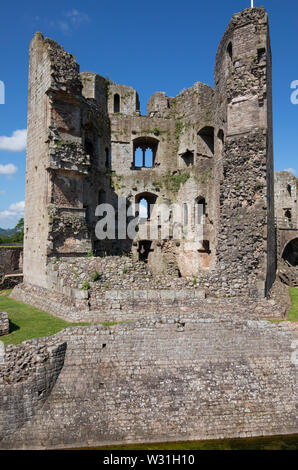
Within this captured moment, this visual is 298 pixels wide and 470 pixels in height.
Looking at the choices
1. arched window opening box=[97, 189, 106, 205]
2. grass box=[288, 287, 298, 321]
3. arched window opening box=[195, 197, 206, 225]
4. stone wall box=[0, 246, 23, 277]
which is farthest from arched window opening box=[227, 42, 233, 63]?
stone wall box=[0, 246, 23, 277]

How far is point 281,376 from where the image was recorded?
28.7 feet

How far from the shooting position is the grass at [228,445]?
712cm

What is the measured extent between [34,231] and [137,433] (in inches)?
397

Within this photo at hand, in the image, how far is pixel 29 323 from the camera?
1022 cm

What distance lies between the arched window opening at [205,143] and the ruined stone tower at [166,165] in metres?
0.07

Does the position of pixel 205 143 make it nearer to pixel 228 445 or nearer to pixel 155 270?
pixel 155 270

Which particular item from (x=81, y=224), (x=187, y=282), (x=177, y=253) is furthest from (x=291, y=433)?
(x=177, y=253)

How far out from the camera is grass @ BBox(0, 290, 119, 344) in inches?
345

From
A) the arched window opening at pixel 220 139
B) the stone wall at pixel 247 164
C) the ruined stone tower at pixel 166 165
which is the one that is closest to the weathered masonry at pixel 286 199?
the ruined stone tower at pixel 166 165

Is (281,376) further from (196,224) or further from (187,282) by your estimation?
(196,224)

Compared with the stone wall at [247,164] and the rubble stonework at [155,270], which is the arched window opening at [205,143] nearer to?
the rubble stonework at [155,270]

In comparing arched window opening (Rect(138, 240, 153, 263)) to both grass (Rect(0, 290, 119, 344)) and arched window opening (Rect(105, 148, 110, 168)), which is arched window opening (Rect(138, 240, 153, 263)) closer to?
arched window opening (Rect(105, 148, 110, 168))

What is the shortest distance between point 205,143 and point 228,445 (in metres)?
14.7

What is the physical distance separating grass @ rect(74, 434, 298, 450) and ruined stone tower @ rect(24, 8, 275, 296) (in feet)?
16.7
